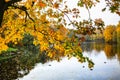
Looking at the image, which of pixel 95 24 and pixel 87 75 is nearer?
pixel 95 24

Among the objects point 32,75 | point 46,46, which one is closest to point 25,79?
point 32,75

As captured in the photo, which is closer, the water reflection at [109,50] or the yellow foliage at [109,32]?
the water reflection at [109,50]

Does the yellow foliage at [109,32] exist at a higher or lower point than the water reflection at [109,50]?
higher

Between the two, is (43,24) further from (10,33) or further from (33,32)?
(10,33)

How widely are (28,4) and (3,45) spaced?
1.35 metres

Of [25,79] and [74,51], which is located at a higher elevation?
[74,51]

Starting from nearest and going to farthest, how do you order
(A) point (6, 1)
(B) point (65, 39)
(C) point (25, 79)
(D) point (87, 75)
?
(A) point (6, 1), (B) point (65, 39), (C) point (25, 79), (D) point (87, 75)

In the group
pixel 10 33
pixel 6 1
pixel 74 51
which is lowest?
pixel 74 51

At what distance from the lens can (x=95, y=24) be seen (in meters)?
7.16

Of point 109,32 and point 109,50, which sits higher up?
point 109,32

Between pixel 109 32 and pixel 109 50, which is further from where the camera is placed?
pixel 109 32

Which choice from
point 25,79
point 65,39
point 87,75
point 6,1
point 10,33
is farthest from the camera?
point 87,75

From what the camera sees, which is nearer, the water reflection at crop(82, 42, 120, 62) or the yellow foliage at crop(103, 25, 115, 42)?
the water reflection at crop(82, 42, 120, 62)

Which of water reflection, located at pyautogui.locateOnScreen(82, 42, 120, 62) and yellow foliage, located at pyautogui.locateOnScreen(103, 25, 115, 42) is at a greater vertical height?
yellow foliage, located at pyautogui.locateOnScreen(103, 25, 115, 42)
